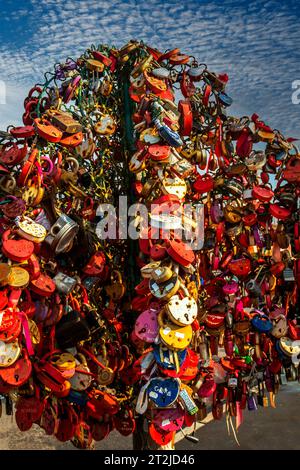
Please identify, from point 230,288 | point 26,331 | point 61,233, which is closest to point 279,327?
point 230,288

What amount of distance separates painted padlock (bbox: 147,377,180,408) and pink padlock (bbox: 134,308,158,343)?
211 mm

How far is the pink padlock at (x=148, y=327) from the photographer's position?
8.07 ft

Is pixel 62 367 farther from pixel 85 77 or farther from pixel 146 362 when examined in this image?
pixel 85 77

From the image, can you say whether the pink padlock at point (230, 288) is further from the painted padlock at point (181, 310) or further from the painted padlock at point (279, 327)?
the painted padlock at point (181, 310)

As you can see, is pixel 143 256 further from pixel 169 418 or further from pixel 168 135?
pixel 169 418

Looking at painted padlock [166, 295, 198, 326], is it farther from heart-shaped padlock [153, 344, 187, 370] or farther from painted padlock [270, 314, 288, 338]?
painted padlock [270, 314, 288, 338]

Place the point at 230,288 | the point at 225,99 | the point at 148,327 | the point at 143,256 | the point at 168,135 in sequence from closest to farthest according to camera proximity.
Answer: the point at 148,327 < the point at 168,135 < the point at 143,256 < the point at 230,288 < the point at 225,99

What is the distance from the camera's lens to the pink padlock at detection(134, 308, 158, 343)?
96.8 inches

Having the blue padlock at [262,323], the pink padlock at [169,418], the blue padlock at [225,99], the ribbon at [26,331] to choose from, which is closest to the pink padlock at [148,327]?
the pink padlock at [169,418]

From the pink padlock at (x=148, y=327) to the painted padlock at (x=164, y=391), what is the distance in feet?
0.69

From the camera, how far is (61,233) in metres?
2.68

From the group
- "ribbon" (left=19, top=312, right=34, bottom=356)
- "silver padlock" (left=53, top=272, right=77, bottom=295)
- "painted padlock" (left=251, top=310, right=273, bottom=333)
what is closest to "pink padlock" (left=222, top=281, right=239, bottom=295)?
"painted padlock" (left=251, top=310, right=273, bottom=333)

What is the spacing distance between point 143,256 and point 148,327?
89 centimetres

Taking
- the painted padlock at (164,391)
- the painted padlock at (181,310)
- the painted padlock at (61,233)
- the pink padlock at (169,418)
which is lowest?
the pink padlock at (169,418)
